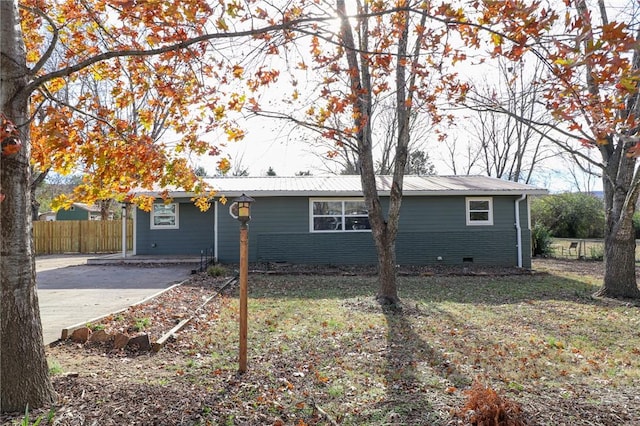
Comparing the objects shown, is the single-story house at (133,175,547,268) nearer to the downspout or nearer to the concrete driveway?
the downspout

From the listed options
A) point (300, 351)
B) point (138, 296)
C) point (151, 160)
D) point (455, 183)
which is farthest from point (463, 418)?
point (455, 183)

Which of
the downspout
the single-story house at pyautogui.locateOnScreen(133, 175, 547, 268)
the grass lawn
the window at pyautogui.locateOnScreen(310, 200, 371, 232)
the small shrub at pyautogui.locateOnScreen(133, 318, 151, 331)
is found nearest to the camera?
the grass lawn

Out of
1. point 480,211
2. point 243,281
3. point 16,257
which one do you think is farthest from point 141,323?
point 480,211

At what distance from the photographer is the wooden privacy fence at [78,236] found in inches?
852

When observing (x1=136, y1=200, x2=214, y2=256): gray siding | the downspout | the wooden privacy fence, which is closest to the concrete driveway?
(x1=136, y1=200, x2=214, y2=256): gray siding

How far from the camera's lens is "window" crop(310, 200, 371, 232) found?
46.9 ft

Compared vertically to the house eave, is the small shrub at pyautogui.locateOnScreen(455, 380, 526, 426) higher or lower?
lower

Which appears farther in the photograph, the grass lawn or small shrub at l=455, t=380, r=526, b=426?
the grass lawn

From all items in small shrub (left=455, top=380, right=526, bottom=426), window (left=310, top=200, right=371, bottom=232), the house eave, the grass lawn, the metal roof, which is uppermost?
the metal roof

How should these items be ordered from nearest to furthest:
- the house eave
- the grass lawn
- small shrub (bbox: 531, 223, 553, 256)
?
the grass lawn
the house eave
small shrub (bbox: 531, 223, 553, 256)

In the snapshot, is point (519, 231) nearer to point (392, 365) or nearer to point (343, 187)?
point (343, 187)

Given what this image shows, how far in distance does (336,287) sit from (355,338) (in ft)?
15.0

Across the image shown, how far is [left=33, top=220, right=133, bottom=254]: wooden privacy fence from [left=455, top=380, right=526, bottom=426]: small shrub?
21481 mm

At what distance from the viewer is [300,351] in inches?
197
